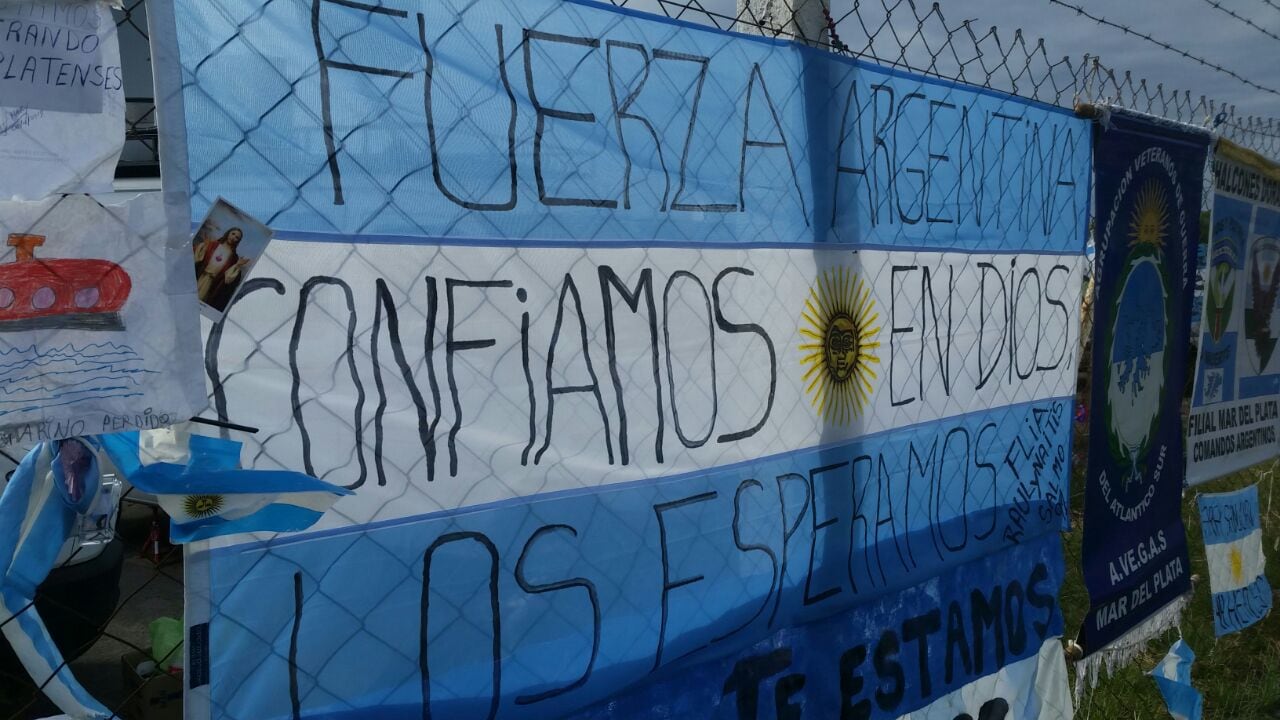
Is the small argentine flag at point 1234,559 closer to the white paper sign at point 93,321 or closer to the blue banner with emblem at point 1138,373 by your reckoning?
the blue banner with emblem at point 1138,373

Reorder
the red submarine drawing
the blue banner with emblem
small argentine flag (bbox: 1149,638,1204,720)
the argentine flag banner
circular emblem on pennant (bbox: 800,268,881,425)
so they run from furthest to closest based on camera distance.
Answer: small argentine flag (bbox: 1149,638,1204,720), the blue banner with emblem, circular emblem on pennant (bbox: 800,268,881,425), the argentine flag banner, the red submarine drawing

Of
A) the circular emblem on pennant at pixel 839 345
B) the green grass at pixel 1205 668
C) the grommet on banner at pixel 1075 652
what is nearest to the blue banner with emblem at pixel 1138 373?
the grommet on banner at pixel 1075 652

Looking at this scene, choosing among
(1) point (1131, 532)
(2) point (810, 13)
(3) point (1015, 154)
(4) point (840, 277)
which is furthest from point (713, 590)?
(1) point (1131, 532)

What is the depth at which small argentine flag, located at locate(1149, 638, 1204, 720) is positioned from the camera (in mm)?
3350

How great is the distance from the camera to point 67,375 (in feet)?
3.76

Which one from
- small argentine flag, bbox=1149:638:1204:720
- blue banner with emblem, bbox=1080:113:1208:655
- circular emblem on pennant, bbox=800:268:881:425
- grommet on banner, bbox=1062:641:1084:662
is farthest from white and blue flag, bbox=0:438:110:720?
small argentine flag, bbox=1149:638:1204:720

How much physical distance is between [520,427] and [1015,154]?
5.47 ft

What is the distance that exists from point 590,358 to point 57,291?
0.78 meters

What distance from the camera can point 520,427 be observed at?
1568mm

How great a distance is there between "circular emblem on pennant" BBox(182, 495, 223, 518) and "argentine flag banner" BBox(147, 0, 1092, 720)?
0.09 m

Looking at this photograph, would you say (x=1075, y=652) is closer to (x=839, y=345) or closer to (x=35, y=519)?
(x=839, y=345)

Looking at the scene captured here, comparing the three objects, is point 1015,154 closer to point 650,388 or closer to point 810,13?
point 810,13

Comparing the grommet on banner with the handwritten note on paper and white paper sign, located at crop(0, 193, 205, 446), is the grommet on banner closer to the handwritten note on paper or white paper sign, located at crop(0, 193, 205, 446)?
white paper sign, located at crop(0, 193, 205, 446)

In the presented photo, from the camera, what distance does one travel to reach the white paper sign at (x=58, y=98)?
1.10 meters
